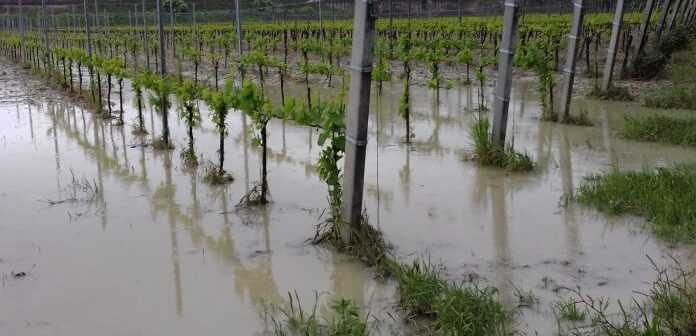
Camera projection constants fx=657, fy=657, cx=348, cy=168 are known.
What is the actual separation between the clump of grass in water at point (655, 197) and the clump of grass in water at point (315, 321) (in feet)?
7.97

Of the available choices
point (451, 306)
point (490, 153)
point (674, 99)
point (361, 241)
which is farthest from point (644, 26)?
point (451, 306)

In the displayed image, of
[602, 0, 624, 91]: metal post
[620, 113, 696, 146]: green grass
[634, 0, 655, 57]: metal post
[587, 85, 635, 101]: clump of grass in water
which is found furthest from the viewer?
[634, 0, 655, 57]: metal post

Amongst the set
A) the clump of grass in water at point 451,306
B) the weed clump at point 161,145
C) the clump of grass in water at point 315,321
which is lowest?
the weed clump at point 161,145

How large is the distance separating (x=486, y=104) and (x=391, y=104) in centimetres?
157

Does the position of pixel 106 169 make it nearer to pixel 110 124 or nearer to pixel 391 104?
pixel 110 124

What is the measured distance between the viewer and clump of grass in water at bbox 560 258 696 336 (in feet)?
9.75

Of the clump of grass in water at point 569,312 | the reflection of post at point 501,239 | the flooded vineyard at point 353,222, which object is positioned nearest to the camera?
the clump of grass in water at point 569,312

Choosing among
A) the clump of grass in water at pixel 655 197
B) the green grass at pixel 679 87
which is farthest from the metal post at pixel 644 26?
the clump of grass in water at pixel 655 197

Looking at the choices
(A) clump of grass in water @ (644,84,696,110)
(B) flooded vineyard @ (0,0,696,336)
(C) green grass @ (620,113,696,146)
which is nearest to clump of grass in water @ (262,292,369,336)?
(B) flooded vineyard @ (0,0,696,336)

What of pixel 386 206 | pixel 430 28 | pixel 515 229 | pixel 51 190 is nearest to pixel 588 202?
pixel 515 229

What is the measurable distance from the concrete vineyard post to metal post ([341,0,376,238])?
5.01m

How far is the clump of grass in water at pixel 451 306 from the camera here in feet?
10.4

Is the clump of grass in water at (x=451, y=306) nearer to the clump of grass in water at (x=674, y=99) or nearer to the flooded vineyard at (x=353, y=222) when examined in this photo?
the flooded vineyard at (x=353, y=222)

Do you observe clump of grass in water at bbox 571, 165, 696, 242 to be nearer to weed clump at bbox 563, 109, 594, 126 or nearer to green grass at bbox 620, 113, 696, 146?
green grass at bbox 620, 113, 696, 146
